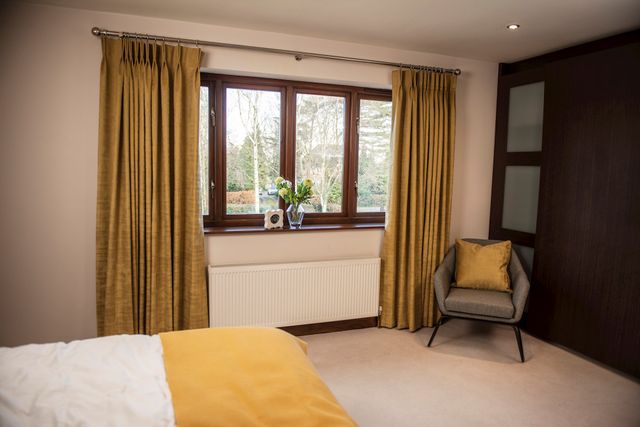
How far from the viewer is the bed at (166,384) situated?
135cm

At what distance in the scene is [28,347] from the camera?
1.76 m

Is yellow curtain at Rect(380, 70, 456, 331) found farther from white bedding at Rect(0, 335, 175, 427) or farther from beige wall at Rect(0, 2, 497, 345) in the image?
white bedding at Rect(0, 335, 175, 427)

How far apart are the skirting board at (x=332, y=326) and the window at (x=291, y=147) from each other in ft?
2.93

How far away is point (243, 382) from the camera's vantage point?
5.12 feet

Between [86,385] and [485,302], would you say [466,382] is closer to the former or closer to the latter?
[485,302]

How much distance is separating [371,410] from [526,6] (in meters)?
2.66

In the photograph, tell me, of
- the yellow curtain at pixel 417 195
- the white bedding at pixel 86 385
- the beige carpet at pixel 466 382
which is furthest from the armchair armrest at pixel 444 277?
the white bedding at pixel 86 385

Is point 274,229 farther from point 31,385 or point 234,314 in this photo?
point 31,385

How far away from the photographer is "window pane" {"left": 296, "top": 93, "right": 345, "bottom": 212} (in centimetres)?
371

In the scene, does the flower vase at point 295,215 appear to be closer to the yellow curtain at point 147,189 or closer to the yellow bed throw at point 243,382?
the yellow curtain at point 147,189

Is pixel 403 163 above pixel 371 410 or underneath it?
above

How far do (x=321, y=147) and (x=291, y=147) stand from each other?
0.95 ft

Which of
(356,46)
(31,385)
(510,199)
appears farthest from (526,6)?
(31,385)

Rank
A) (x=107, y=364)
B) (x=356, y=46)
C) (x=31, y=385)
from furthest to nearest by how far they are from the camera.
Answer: (x=356, y=46), (x=107, y=364), (x=31, y=385)
